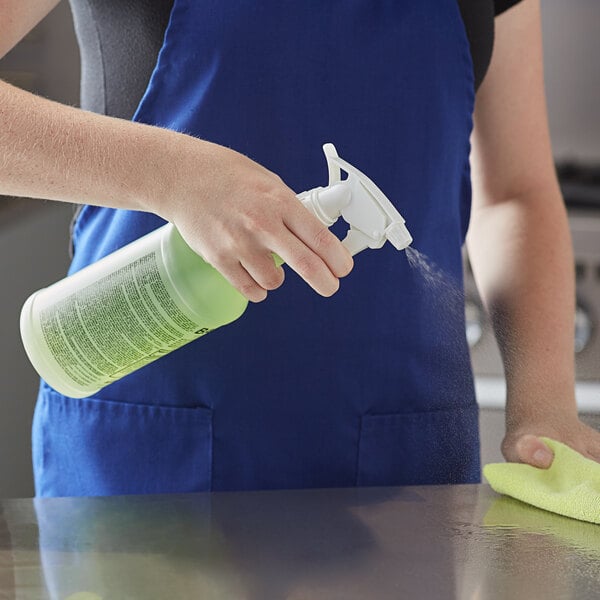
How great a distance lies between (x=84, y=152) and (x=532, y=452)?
0.48 meters

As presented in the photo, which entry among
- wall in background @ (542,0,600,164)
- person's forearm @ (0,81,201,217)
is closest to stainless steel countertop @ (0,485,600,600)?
person's forearm @ (0,81,201,217)

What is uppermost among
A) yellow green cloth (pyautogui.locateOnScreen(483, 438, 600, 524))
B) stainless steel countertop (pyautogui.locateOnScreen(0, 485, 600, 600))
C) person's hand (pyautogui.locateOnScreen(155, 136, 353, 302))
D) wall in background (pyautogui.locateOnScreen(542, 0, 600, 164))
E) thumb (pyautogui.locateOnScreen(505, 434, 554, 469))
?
wall in background (pyautogui.locateOnScreen(542, 0, 600, 164))

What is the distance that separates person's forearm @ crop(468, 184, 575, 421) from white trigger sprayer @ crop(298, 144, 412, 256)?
32 cm

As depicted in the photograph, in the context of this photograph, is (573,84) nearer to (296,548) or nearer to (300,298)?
(300,298)

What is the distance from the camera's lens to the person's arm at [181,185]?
65 cm

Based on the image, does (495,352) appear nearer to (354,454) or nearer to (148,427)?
(354,454)

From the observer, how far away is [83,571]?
0.66 metres

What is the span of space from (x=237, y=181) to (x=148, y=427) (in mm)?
317

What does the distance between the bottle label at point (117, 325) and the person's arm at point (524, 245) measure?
38 cm

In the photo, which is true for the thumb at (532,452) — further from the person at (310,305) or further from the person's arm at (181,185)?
the person's arm at (181,185)

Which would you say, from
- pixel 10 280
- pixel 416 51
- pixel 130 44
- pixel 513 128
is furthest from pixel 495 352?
pixel 10 280

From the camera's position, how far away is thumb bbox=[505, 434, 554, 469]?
0.89 meters

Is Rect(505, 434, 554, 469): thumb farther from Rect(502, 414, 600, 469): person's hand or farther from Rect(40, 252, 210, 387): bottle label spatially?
Rect(40, 252, 210, 387): bottle label

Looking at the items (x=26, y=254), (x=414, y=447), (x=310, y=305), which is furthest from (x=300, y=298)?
(x=26, y=254)
